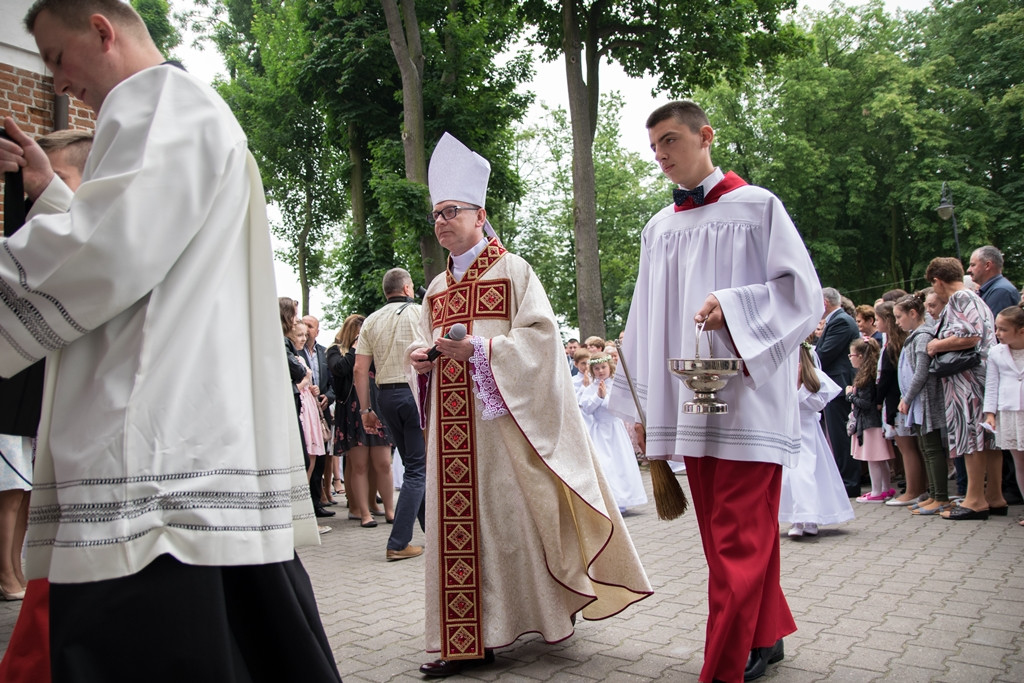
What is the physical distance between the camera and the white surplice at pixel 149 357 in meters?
1.95

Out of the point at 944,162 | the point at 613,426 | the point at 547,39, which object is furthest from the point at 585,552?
the point at 944,162

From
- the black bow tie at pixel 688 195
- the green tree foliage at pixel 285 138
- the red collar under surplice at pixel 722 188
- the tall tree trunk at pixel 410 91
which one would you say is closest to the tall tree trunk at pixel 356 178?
the green tree foliage at pixel 285 138

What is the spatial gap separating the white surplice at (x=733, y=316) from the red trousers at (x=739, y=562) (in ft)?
0.39

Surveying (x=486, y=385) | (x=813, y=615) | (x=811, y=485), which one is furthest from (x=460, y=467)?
(x=811, y=485)

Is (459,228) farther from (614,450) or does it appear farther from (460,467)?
(614,450)

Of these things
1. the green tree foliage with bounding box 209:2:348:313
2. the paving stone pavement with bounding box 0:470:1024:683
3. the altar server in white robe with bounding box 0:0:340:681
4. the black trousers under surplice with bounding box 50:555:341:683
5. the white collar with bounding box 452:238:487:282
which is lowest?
the paving stone pavement with bounding box 0:470:1024:683

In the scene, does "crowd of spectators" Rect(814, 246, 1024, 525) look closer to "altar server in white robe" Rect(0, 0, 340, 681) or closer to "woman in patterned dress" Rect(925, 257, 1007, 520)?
"woman in patterned dress" Rect(925, 257, 1007, 520)

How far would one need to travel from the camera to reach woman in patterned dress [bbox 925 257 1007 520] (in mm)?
7711

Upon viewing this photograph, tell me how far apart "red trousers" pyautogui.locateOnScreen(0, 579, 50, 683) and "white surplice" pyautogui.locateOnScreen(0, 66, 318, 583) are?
78cm

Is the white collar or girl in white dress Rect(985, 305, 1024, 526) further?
girl in white dress Rect(985, 305, 1024, 526)

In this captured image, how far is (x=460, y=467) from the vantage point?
13.9ft

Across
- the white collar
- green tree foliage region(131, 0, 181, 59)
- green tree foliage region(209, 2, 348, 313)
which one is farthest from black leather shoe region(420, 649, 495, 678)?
green tree foliage region(131, 0, 181, 59)

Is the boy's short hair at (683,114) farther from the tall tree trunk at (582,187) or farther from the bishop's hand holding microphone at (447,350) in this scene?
the tall tree trunk at (582,187)

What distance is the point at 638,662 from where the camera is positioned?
4043mm
